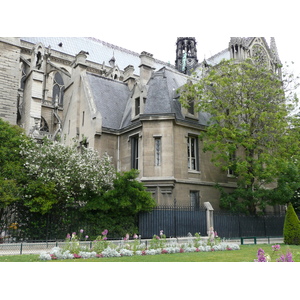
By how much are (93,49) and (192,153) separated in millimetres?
48290

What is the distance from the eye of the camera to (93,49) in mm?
64875

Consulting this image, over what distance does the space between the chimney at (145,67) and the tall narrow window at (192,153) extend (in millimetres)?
5896

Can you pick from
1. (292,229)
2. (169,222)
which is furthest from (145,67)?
(292,229)

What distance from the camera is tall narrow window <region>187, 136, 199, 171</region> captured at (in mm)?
22562

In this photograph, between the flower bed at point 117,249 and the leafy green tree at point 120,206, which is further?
the leafy green tree at point 120,206

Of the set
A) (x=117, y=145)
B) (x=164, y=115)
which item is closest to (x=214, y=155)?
(x=164, y=115)

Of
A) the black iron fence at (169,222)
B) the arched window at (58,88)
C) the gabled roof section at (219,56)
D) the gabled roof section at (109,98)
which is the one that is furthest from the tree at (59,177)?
the gabled roof section at (219,56)

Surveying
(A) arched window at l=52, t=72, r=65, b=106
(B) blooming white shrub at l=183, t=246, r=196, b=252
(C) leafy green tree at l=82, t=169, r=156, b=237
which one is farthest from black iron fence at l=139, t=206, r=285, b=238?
(A) arched window at l=52, t=72, r=65, b=106

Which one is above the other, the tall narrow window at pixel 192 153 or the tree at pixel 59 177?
→ the tall narrow window at pixel 192 153

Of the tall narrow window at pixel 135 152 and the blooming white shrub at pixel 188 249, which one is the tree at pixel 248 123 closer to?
the tall narrow window at pixel 135 152

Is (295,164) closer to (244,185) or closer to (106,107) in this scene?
(244,185)

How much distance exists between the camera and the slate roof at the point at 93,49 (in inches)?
2323

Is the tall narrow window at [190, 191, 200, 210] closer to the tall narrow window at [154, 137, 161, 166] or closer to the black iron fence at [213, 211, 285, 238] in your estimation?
the black iron fence at [213, 211, 285, 238]

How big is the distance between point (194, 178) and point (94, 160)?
22.9ft
